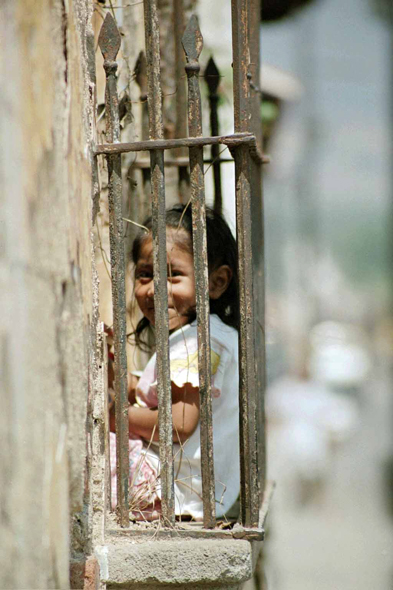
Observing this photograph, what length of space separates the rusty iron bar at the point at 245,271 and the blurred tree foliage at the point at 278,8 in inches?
155

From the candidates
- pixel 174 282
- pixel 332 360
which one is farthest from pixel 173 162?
pixel 332 360

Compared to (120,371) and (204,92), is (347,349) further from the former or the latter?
(120,371)

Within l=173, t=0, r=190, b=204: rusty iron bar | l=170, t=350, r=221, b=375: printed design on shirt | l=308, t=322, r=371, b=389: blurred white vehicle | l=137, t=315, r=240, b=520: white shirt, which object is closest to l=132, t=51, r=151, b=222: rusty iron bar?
l=173, t=0, r=190, b=204: rusty iron bar

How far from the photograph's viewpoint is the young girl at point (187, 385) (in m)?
2.36

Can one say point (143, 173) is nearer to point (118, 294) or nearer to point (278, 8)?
point (118, 294)

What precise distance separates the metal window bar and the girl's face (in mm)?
354

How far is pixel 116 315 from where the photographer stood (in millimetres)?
2146

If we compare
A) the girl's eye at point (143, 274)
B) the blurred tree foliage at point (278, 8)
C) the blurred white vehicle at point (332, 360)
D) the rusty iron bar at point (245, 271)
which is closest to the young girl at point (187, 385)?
the girl's eye at point (143, 274)

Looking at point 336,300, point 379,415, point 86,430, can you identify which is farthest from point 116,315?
point 336,300

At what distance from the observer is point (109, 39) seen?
208 cm

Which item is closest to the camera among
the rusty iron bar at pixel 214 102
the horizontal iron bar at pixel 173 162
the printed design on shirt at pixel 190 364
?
the printed design on shirt at pixel 190 364

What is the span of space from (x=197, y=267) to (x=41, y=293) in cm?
68

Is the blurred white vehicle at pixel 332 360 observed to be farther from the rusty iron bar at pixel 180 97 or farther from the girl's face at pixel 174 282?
the girl's face at pixel 174 282

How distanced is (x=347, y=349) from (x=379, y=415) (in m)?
3.16
